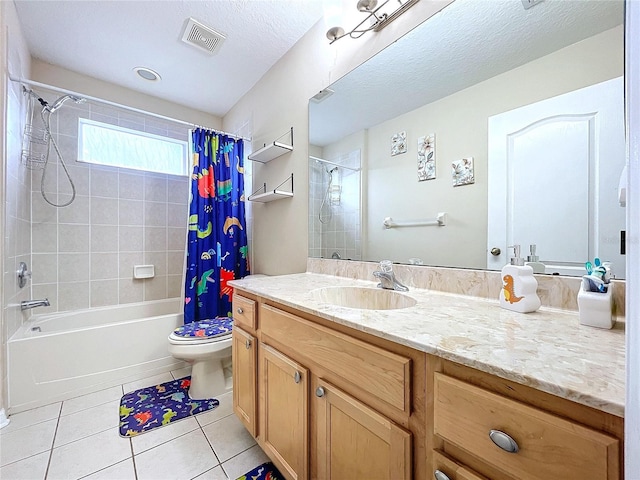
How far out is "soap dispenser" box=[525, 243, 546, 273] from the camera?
867 millimetres

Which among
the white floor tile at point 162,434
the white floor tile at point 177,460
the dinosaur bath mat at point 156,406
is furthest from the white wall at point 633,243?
the dinosaur bath mat at point 156,406

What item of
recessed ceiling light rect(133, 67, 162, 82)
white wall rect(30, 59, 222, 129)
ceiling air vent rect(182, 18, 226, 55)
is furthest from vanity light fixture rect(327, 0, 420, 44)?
white wall rect(30, 59, 222, 129)

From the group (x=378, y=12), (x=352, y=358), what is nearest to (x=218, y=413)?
(x=352, y=358)

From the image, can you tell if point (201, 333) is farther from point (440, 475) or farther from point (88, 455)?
point (440, 475)

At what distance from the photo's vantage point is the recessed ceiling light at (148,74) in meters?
2.16

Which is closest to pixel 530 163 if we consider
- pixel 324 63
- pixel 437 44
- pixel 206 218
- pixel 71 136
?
pixel 437 44

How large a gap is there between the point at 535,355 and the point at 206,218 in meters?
2.25

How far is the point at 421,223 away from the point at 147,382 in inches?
87.3

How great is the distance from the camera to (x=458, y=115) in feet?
3.59

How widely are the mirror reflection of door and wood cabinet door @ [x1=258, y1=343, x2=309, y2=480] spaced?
848 millimetres

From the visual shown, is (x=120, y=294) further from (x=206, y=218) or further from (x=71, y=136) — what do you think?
(x=71, y=136)

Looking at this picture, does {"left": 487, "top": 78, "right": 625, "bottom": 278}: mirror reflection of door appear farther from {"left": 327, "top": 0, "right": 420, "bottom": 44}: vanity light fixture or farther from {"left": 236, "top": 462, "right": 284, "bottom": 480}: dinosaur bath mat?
{"left": 236, "top": 462, "right": 284, "bottom": 480}: dinosaur bath mat

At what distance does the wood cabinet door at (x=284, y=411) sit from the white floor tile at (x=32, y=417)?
142cm

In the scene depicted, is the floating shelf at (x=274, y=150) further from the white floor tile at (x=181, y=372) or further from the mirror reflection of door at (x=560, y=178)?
the white floor tile at (x=181, y=372)
